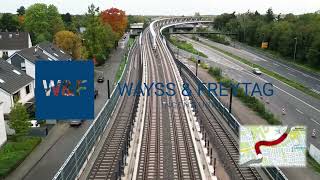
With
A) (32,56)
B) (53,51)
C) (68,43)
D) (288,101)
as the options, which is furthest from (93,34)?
(288,101)

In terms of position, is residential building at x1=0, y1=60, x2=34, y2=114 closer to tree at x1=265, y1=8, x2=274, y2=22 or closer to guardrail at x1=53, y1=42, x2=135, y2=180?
guardrail at x1=53, y1=42, x2=135, y2=180

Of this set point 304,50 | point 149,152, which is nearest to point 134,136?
point 149,152

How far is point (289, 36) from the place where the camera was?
93062 mm

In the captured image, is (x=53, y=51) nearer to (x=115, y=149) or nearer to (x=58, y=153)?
(x=58, y=153)

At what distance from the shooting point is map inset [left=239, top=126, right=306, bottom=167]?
27344mm

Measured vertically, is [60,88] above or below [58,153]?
above

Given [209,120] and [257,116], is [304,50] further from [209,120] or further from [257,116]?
[209,120]

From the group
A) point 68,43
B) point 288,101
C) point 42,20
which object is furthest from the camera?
point 42,20

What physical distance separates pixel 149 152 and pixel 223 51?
82078mm

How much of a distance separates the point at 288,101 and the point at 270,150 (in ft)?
97.2

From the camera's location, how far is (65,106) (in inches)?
1517

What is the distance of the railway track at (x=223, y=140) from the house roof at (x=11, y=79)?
22289mm

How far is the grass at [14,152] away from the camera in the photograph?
2980 centimetres

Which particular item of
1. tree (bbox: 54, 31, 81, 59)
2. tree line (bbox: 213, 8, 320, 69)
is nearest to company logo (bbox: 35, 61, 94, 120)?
tree (bbox: 54, 31, 81, 59)
